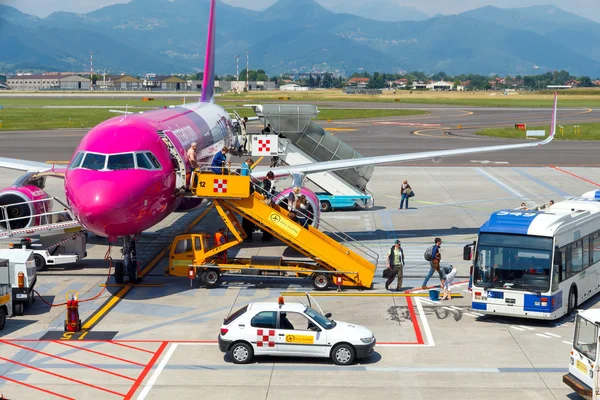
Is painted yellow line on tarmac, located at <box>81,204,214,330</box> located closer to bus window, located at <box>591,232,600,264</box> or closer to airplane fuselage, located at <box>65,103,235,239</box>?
airplane fuselage, located at <box>65,103,235,239</box>

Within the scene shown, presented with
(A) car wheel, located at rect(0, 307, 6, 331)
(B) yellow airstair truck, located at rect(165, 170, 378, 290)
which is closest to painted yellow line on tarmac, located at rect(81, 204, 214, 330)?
(B) yellow airstair truck, located at rect(165, 170, 378, 290)

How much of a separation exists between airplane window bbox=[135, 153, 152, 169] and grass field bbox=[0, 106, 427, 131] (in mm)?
76659

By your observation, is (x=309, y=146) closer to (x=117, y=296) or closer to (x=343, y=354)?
(x=117, y=296)

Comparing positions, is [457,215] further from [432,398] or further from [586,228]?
[432,398]

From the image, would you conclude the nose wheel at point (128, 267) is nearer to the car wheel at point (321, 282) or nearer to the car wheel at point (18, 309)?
the car wheel at point (18, 309)

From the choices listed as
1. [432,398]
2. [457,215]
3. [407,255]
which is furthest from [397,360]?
[457,215]

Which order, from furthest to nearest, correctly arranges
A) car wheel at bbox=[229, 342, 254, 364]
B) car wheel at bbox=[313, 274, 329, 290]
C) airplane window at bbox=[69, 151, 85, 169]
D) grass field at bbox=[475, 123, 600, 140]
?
grass field at bbox=[475, 123, 600, 140], car wheel at bbox=[313, 274, 329, 290], airplane window at bbox=[69, 151, 85, 169], car wheel at bbox=[229, 342, 254, 364]

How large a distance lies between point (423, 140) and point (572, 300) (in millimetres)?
60558

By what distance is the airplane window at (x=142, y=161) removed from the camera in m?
26.7

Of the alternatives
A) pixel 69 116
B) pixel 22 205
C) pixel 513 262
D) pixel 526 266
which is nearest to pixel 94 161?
pixel 22 205

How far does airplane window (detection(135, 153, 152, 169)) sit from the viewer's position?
26.7 meters

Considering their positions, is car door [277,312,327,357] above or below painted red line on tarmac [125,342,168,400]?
above

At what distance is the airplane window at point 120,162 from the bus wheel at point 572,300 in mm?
14568

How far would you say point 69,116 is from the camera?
390 feet
